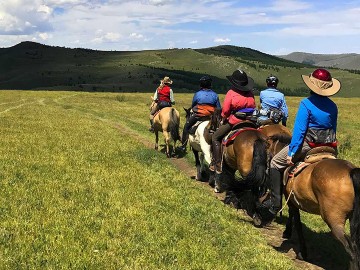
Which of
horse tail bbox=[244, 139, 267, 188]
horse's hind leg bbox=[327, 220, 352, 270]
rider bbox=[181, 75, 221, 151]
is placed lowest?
horse's hind leg bbox=[327, 220, 352, 270]

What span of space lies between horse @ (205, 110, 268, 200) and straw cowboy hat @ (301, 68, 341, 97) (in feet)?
8.06

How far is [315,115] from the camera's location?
24.9ft

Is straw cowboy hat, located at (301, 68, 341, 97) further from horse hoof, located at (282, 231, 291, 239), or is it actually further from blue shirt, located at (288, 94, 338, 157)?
horse hoof, located at (282, 231, 291, 239)

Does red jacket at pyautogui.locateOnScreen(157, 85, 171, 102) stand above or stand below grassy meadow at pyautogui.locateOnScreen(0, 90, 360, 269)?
above

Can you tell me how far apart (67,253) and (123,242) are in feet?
3.81

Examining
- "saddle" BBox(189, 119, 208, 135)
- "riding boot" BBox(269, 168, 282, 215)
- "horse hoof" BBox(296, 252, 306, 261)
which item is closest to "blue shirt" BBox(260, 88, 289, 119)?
"saddle" BBox(189, 119, 208, 135)

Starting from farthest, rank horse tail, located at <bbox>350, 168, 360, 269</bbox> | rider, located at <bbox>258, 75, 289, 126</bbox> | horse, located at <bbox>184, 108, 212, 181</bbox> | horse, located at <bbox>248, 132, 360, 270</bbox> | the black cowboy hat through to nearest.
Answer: horse, located at <bbox>184, 108, 212, 181</bbox>, rider, located at <bbox>258, 75, 289, 126</bbox>, the black cowboy hat, horse, located at <bbox>248, 132, 360, 270</bbox>, horse tail, located at <bbox>350, 168, 360, 269</bbox>

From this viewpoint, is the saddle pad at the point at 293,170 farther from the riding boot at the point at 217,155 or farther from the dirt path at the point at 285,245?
the riding boot at the point at 217,155

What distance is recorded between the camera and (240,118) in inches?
445

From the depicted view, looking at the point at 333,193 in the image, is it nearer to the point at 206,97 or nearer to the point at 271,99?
the point at 271,99

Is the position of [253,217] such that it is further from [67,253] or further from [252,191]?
[67,253]

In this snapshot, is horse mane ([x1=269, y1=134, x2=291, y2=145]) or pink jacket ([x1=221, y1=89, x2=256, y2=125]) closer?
horse mane ([x1=269, y1=134, x2=291, y2=145])

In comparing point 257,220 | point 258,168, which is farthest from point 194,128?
point 257,220

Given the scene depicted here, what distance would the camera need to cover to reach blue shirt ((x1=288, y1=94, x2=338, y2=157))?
299 inches
